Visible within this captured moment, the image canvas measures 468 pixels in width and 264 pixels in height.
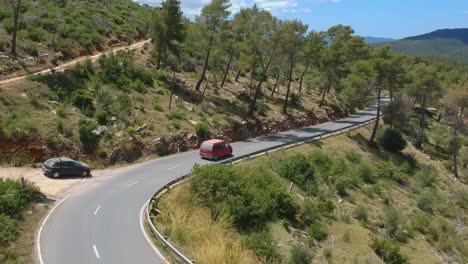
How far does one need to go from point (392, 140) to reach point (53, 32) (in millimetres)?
44089

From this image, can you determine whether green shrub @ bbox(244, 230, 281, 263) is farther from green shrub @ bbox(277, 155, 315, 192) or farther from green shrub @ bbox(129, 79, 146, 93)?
green shrub @ bbox(129, 79, 146, 93)

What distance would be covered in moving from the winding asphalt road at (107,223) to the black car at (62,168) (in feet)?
7.00

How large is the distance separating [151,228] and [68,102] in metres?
19.2

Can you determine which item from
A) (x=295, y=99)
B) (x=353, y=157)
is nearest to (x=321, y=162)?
(x=353, y=157)

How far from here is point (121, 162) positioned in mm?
28438

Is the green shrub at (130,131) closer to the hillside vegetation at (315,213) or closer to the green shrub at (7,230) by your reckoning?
the hillside vegetation at (315,213)

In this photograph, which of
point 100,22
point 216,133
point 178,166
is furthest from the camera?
point 100,22

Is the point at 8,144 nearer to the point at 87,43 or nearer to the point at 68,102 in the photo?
the point at 68,102

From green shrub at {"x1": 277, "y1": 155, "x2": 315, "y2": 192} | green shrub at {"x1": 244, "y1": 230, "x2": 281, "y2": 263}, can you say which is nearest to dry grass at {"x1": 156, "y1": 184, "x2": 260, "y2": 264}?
green shrub at {"x1": 244, "y1": 230, "x2": 281, "y2": 263}

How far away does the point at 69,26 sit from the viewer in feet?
147

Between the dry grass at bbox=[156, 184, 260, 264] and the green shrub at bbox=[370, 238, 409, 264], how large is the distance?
9.18 meters

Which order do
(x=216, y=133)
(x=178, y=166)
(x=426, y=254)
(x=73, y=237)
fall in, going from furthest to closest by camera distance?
(x=216, y=133)
(x=178, y=166)
(x=426, y=254)
(x=73, y=237)

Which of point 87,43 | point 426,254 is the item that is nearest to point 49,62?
point 87,43

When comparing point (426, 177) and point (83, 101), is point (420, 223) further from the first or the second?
point (83, 101)
